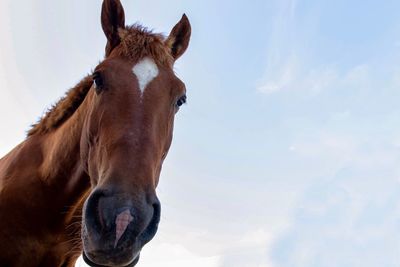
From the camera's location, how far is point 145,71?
175 inches

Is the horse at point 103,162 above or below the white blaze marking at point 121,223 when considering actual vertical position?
above

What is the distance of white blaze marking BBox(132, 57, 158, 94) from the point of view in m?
4.33

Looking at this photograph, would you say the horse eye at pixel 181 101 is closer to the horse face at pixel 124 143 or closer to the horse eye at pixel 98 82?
the horse face at pixel 124 143

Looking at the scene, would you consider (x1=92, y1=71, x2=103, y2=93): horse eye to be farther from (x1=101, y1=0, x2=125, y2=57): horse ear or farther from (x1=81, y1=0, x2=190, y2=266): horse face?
(x1=101, y1=0, x2=125, y2=57): horse ear

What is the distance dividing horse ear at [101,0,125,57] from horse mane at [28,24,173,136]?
11 cm

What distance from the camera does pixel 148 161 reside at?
152 inches

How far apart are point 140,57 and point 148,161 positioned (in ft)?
4.23

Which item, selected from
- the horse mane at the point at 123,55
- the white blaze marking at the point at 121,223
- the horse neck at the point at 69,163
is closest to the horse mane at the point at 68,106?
the horse mane at the point at 123,55

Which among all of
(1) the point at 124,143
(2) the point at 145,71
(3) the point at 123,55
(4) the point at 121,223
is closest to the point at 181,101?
(2) the point at 145,71

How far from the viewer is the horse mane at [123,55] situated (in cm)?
474

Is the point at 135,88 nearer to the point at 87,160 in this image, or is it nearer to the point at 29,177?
the point at 87,160

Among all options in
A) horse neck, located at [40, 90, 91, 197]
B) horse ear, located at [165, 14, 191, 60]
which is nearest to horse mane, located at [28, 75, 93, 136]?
horse neck, located at [40, 90, 91, 197]

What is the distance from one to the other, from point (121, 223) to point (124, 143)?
797mm

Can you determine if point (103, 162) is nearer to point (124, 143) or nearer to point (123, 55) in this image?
point (124, 143)
